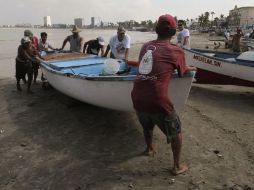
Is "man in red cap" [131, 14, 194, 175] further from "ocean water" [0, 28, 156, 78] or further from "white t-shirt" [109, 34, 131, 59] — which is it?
"ocean water" [0, 28, 156, 78]

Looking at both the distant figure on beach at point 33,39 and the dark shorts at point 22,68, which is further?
the distant figure on beach at point 33,39

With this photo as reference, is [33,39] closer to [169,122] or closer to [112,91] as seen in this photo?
[112,91]

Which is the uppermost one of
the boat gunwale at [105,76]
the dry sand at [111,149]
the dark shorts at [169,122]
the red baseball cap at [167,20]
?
the red baseball cap at [167,20]

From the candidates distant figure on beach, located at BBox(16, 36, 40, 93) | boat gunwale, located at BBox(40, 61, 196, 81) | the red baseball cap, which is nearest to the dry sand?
boat gunwale, located at BBox(40, 61, 196, 81)

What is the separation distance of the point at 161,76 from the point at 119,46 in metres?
3.95

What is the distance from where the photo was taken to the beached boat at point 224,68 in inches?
307

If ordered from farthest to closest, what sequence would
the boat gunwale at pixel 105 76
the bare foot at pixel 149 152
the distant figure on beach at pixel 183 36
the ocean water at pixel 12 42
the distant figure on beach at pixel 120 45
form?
the ocean water at pixel 12 42 < the distant figure on beach at pixel 183 36 < the distant figure on beach at pixel 120 45 < the bare foot at pixel 149 152 < the boat gunwale at pixel 105 76

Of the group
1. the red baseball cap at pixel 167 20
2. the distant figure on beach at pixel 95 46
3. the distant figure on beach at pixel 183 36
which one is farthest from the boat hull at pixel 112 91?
the distant figure on beach at pixel 183 36

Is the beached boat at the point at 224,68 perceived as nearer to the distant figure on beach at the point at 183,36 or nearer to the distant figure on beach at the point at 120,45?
the distant figure on beach at the point at 183,36

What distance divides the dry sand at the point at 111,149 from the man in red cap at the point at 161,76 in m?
0.67

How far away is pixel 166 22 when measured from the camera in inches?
149

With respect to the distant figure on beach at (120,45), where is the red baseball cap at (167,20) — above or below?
above

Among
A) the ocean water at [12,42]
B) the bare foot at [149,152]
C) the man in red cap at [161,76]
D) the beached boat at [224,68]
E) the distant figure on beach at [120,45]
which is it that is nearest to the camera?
the man in red cap at [161,76]

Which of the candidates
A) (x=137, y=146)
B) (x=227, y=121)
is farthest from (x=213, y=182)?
(x=227, y=121)
